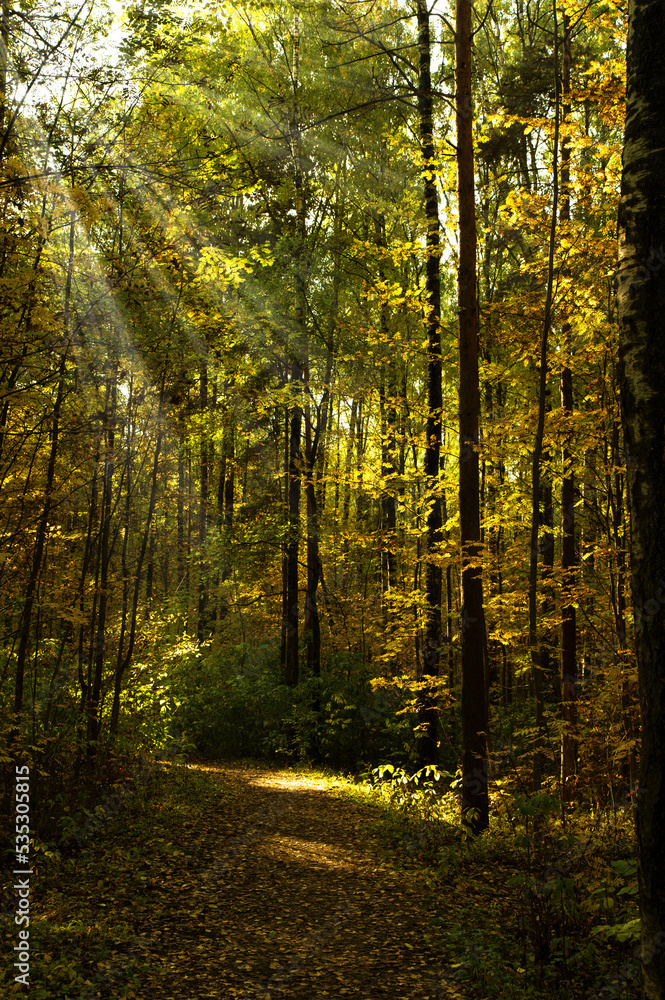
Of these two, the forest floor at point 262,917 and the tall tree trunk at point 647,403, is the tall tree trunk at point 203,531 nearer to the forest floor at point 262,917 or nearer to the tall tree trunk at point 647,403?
the forest floor at point 262,917

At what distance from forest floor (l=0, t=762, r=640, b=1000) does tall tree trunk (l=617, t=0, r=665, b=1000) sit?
193 centimetres

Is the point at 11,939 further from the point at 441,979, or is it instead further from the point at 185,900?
the point at 441,979

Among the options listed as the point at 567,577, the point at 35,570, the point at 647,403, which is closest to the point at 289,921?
the point at 35,570

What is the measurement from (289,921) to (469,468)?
4.97 metres

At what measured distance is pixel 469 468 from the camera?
7.52 meters

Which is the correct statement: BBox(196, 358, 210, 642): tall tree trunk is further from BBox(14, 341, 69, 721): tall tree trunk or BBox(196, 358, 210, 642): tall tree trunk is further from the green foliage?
BBox(14, 341, 69, 721): tall tree trunk

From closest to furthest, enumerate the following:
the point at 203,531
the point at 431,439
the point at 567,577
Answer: the point at 567,577 → the point at 431,439 → the point at 203,531

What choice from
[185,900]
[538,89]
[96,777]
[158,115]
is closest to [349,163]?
[538,89]

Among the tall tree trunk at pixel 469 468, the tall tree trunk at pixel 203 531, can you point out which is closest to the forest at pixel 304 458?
the tall tree trunk at pixel 469 468

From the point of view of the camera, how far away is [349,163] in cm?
1493

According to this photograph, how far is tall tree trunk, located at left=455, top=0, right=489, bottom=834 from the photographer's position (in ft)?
23.8

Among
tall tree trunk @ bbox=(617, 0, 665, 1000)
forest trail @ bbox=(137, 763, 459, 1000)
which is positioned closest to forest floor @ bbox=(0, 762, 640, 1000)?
forest trail @ bbox=(137, 763, 459, 1000)

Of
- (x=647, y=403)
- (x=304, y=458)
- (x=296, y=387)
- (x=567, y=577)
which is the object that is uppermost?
(x=296, y=387)

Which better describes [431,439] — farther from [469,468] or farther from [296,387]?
[296,387]
